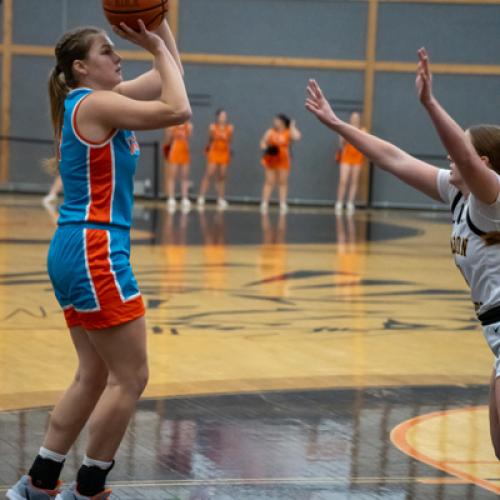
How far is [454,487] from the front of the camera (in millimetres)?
5633

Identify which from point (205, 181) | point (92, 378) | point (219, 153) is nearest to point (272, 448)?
point (92, 378)

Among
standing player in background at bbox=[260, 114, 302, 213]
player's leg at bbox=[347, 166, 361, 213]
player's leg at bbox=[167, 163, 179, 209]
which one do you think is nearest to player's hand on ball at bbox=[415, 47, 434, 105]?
player's leg at bbox=[167, 163, 179, 209]

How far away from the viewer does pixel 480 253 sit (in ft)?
16.3

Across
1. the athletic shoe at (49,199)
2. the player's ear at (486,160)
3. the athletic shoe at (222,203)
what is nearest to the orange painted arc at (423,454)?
the player's ear at (486,160)

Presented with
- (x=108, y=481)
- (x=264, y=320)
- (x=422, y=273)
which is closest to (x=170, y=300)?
(x=264, y=320)

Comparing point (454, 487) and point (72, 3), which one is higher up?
point (72, 3)

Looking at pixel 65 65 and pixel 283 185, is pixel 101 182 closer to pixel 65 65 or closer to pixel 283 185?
pixel 65 65

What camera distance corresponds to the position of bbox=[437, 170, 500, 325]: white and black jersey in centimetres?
489

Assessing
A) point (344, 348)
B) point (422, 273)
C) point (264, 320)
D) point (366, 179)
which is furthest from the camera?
point (366, 179)

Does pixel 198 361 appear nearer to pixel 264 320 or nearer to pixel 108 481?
pixel 264 320

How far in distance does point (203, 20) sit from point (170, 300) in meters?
17.8

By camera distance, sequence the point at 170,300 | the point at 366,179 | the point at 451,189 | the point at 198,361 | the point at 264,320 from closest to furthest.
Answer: the point at 451,189 → the point at 198,361 → the point at 264,320 → the point at 170,300 → the point at 366,179

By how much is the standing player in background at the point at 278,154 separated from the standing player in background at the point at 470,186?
20.0 meters

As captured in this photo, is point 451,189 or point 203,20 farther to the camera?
point 203,20
